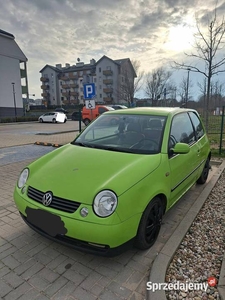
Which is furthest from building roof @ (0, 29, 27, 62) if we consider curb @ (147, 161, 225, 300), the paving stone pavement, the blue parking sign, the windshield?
curb @ (147, 161, 225, 300)

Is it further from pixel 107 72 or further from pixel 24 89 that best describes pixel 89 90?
pixel 107 72

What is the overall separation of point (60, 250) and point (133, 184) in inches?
49.0

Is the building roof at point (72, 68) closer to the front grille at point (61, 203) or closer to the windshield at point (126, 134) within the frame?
the windshield at point (126, 134)

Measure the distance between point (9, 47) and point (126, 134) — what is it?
119ft

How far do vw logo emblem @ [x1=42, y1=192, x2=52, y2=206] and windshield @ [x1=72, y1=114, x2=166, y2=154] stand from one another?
3.40ft

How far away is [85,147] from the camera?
301 cm

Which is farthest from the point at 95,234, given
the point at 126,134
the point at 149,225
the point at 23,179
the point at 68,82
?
the point at 68,82

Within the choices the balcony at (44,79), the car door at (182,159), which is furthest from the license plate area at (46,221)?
the balcony at (44,79)

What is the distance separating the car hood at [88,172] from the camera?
206 cm

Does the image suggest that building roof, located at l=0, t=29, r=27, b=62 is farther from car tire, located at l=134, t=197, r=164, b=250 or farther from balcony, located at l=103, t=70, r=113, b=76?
car tire, located at l=134, t=197, r=164, b=250

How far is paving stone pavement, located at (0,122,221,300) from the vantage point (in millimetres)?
1896

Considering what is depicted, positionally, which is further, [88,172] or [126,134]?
[126,134]

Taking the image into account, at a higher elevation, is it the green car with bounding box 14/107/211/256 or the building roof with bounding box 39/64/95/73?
the building roof with bounding box 39/64/95/73

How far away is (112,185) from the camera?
2.03 meters
